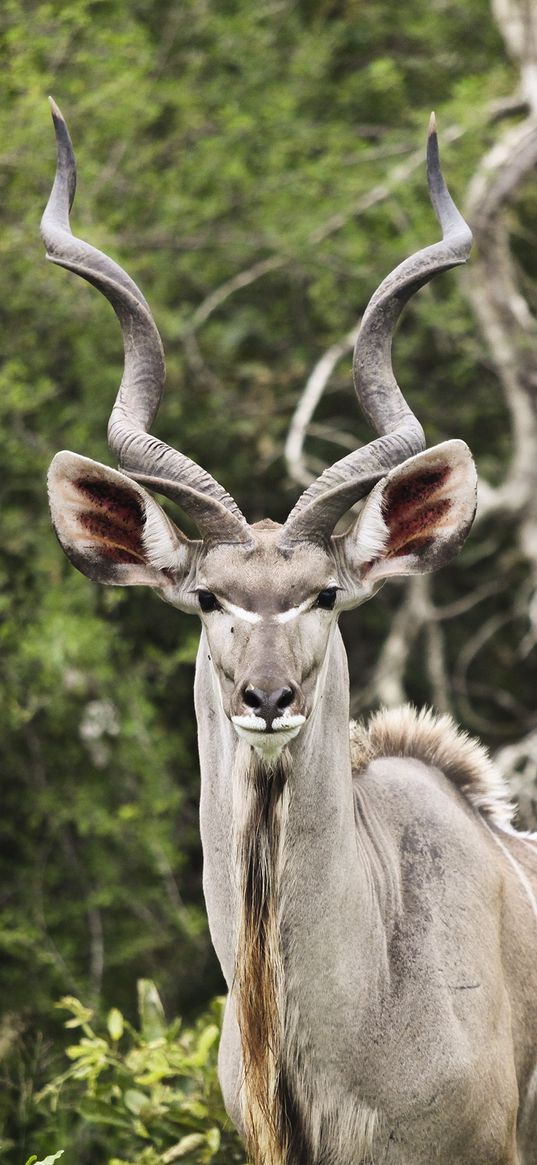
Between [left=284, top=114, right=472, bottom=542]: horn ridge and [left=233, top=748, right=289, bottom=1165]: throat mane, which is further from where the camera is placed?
[left=284, top=114, right=472, bottom=542]: horn ridge

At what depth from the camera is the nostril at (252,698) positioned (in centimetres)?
266

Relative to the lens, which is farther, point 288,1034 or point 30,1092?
point 30,1092

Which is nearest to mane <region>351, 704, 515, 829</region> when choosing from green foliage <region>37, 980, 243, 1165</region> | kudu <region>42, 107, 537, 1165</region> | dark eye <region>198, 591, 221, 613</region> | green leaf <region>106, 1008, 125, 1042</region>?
kudu <region>42, 107, 537, 1165</region>

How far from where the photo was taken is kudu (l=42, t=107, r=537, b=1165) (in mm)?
2912

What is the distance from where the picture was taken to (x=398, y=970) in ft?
10.1

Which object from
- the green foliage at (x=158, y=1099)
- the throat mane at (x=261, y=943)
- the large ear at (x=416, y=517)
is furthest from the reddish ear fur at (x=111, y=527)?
the green foliage at (x=158, y=1099)

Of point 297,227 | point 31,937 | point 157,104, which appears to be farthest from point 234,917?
point 157,104

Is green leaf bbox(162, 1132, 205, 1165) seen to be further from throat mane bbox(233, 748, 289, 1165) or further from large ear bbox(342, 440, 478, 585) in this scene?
large ear bbox(342, 440, 478, 585)

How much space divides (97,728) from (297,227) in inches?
101

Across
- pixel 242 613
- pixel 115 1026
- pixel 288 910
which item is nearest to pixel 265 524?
pixel 242 613

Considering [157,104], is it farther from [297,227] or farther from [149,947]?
[149,947]

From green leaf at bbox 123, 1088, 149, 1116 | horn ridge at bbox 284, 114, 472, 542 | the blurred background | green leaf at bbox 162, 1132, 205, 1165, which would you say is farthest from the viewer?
the blurred background

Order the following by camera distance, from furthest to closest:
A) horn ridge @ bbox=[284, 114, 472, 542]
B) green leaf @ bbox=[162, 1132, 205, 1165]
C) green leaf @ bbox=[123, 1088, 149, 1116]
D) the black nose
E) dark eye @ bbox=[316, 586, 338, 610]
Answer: green leaf @ bbox=[123, 1088, 149, 1116] < green leaf @ bbox=[162, 1132, 205, 1165] < horn ridge @ bbox=[284, 114, 472, 542] < dark eye @ bbox=[316, 586, 338, 610] < the black nose

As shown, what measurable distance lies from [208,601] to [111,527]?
0.31m
